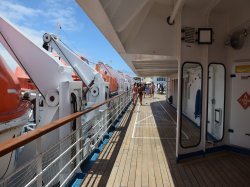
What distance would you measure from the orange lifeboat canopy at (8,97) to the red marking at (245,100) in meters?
3.83

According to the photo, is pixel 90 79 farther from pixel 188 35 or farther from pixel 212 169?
pixel 212 169

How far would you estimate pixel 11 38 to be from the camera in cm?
336

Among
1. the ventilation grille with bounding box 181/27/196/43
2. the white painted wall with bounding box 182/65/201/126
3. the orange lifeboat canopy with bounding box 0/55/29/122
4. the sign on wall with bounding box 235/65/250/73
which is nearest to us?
the orange lifeboat canopy with bounding box 0/55/29/122

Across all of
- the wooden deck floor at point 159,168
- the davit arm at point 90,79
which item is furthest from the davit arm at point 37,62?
the davit arm at point 90,79

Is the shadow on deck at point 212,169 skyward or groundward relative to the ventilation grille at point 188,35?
groundward

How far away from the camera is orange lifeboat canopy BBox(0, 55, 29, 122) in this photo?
2.53 meters

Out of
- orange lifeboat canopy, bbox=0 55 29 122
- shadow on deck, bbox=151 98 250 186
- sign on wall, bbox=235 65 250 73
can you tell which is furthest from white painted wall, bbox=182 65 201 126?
orange lifeboat canopy, bbox=0 55 29 122

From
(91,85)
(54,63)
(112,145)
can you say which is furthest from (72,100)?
(91,85)

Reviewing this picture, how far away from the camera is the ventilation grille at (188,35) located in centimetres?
428

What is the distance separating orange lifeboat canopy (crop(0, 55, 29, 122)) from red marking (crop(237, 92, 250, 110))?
3.83m

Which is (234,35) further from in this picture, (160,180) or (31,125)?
(31,125)

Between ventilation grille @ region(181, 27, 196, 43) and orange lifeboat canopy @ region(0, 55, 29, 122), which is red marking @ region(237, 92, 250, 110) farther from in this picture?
orange lifeboat canopy @ region(0, 55, 29, 122)

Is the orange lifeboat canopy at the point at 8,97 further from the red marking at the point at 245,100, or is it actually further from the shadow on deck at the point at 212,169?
the red marking at the point at 245,100

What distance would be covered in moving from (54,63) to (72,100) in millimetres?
565
